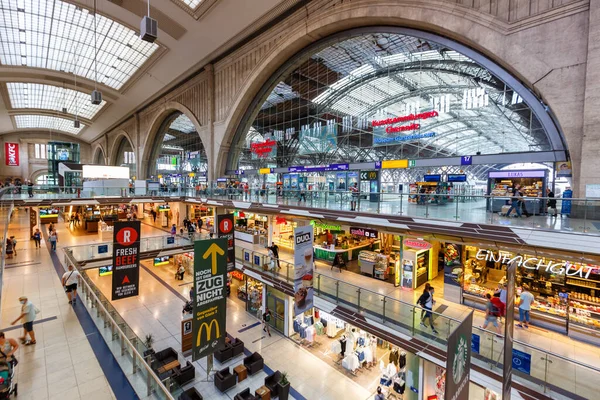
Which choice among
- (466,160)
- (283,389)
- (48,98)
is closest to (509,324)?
(283,389)

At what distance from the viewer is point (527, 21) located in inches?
400

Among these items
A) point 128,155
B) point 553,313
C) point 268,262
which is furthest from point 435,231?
point 128,155

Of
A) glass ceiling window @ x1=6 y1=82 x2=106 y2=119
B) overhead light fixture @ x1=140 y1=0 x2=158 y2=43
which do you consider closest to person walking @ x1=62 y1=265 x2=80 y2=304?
overhead light fixture @ x1=140 y1=0 x2=158 y2=43

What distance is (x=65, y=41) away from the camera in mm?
24750

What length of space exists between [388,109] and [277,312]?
12908 millimetres

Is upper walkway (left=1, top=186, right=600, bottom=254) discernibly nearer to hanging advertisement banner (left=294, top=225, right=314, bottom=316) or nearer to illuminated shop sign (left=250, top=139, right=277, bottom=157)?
hanging advertisement banner (left=294, top=225, right=314, bottom=316)

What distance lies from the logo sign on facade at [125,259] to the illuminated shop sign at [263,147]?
49.5ft

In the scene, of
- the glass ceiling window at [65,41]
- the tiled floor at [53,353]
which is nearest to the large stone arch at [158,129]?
the glass ceiling window at [65,41]

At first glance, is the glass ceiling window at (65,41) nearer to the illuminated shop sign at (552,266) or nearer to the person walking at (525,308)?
the illuminated shop sign at (552,266)

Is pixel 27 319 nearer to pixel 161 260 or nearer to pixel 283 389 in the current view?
pixel 283 389

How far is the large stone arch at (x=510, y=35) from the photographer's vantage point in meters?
9.30

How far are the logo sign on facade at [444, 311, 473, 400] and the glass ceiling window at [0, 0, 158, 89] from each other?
28.8 meters

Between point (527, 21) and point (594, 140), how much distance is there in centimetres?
503

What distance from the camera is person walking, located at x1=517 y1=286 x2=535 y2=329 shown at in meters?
8.84
